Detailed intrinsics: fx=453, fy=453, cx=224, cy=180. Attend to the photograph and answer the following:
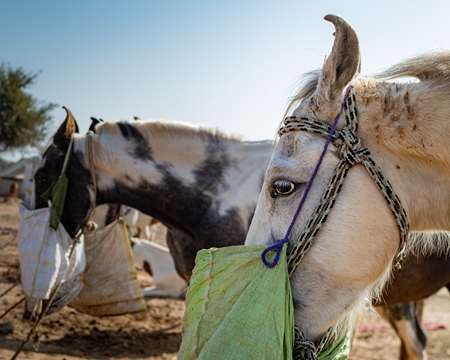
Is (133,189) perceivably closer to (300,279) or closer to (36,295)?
(36,295)

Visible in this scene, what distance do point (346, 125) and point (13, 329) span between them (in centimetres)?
461

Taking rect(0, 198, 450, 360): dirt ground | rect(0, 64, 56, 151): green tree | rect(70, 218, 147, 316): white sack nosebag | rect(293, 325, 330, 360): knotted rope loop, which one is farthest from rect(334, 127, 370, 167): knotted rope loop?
rect(0, 64, 56, 151): green tree

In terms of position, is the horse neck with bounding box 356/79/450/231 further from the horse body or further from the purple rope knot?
the horse body

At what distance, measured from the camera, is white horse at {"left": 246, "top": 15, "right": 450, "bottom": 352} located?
1540 mm

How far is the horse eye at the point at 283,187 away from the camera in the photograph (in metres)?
1.60

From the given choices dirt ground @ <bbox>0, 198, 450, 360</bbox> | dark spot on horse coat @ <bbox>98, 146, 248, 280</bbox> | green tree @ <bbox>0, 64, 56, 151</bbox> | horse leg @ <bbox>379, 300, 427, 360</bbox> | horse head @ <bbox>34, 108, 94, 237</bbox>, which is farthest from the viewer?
green tree @ <bbox>0, 64, 56, 151</bbox>

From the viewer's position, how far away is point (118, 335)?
5.39 m

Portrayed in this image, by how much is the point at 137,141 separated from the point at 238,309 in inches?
101

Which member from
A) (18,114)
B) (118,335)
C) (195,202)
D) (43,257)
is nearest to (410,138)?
(195,202)

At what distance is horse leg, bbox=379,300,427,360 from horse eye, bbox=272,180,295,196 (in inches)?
125

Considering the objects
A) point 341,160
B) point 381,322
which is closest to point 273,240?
point 341,160

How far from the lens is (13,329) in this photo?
4.88m

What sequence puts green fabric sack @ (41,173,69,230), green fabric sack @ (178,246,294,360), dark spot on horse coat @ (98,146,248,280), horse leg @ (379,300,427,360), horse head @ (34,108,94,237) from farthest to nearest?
1. horse leg @ (379,300,427,360)
2. horse head @ (34,108,94,237)
3. green fabric sack @ (41,173,69,230)
4. dark spot on horse coat @ (98,146,248,280)
5. green fabric sack @ (178,246,294,360)

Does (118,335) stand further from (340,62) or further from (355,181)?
(340,62)
